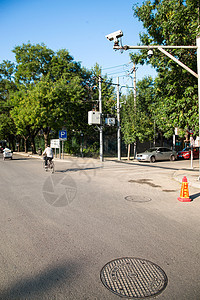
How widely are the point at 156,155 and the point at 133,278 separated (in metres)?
20.0

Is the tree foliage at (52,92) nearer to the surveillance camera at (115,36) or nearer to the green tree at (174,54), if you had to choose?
the green tree at (174,54)

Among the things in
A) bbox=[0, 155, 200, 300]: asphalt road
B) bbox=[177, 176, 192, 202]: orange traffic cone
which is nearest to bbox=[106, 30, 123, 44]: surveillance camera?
bbox=[177, 176, 192, 202]: orange traffic cone

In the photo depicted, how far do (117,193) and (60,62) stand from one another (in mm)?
26784

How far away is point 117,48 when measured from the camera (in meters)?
8.45

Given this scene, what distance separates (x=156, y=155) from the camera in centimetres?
2222

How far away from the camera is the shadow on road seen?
8.39 ft

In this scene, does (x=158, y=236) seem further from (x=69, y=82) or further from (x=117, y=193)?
(x=69, y=82)

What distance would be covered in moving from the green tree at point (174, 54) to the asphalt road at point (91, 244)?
5688 mm

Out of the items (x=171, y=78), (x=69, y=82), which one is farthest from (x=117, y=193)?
(x=69, y=82)

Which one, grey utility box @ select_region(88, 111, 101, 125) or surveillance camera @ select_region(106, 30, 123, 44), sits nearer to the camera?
surveillance camera @ select_region(106, 30, 123, 44)

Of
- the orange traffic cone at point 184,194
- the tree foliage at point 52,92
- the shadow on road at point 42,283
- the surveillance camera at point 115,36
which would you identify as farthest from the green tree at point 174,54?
the tree foliage at point 52,92

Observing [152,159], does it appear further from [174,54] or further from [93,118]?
[174,54]

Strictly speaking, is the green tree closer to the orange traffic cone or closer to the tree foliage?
the orange traffic cone

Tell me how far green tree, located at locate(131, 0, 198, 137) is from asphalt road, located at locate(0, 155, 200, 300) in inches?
224
